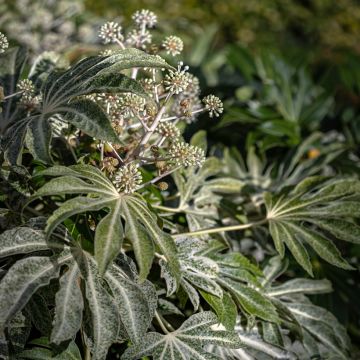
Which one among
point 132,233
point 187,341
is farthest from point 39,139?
point 187,341

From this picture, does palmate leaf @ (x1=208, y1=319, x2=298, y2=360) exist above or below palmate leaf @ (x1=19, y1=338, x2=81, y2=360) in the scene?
below

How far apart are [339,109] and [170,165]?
3.91 ft

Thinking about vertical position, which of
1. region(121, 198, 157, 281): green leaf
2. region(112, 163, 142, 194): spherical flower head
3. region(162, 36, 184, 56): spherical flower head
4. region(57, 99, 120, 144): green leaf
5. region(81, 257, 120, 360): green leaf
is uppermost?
region(162, 36, 184, 56): spherical flower head

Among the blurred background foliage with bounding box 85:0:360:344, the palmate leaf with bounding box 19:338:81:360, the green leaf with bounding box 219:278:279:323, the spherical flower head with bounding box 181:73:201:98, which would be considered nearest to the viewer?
the palmate leaf with bounding box 19:338:81:360

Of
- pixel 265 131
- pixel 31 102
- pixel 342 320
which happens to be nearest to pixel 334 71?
pixel 265 131

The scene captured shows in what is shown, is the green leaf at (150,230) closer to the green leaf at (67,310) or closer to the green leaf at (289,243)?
the green leaf at (67,310)

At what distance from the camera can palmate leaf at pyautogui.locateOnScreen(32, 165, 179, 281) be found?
2.33 ft

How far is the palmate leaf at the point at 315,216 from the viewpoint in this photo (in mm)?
963

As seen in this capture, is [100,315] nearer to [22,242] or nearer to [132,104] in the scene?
[22,242]

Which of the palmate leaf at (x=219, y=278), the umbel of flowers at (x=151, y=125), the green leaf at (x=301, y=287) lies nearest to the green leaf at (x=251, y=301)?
the palmate leaf at (x=219, y=278)

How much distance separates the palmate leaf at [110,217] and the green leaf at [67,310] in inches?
2.9

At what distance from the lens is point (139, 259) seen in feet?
2.37

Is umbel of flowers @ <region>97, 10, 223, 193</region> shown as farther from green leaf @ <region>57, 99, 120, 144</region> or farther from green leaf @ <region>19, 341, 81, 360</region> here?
green leaf @ <region>19, 341, 81, 360</region>

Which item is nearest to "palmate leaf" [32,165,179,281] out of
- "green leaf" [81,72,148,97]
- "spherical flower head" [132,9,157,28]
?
"green leaf" [81,72,148,97]
